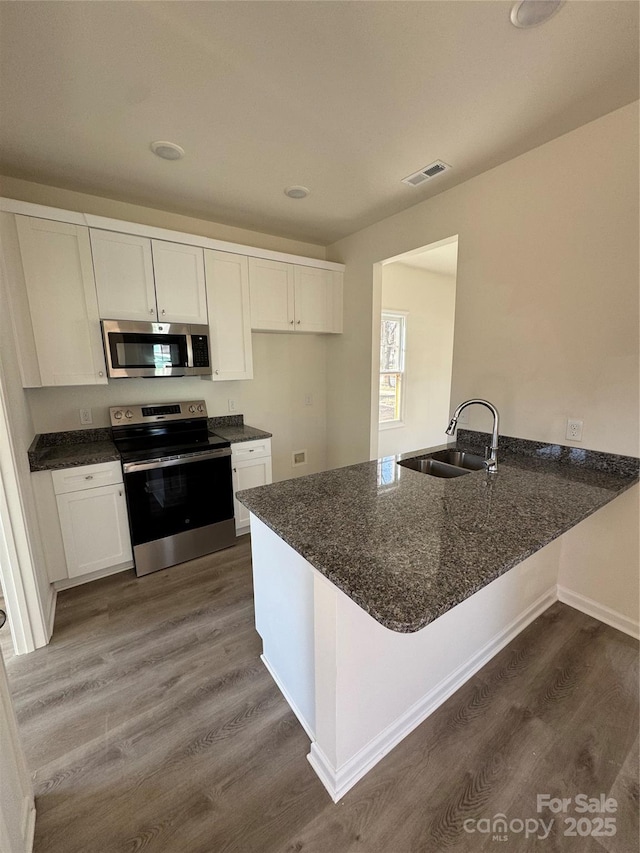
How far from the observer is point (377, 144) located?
74.7 inches

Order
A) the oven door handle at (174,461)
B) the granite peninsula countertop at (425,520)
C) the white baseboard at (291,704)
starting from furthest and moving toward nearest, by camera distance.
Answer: the oven door handle at (174,461)
the white baseboard at (291,704)
the granite peninsula countertop at (425,520)

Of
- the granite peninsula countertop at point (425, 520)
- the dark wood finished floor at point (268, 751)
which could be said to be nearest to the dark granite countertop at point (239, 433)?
the granite peninsula countertop at point (425, 520)

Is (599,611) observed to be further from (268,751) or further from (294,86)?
(294,86)

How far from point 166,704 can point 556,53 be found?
10.4 feet

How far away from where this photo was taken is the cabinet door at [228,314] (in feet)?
8.99

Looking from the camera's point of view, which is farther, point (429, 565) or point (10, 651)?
point (10, 651)

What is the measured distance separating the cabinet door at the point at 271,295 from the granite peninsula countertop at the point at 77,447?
99 cm

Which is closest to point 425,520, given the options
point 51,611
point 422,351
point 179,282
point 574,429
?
point 574,429

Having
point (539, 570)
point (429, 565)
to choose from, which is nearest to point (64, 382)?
point (429, 565)

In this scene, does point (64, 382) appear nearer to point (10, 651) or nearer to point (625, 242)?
point (10, 651)

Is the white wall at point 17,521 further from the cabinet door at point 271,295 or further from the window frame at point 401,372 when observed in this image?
the window frame at point 401,372

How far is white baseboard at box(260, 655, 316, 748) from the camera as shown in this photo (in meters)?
1.38

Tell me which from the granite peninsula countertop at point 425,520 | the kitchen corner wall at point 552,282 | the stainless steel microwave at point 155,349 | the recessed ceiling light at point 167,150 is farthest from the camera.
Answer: the stainless steel microwave at point 155,349

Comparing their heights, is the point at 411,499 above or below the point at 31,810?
above
